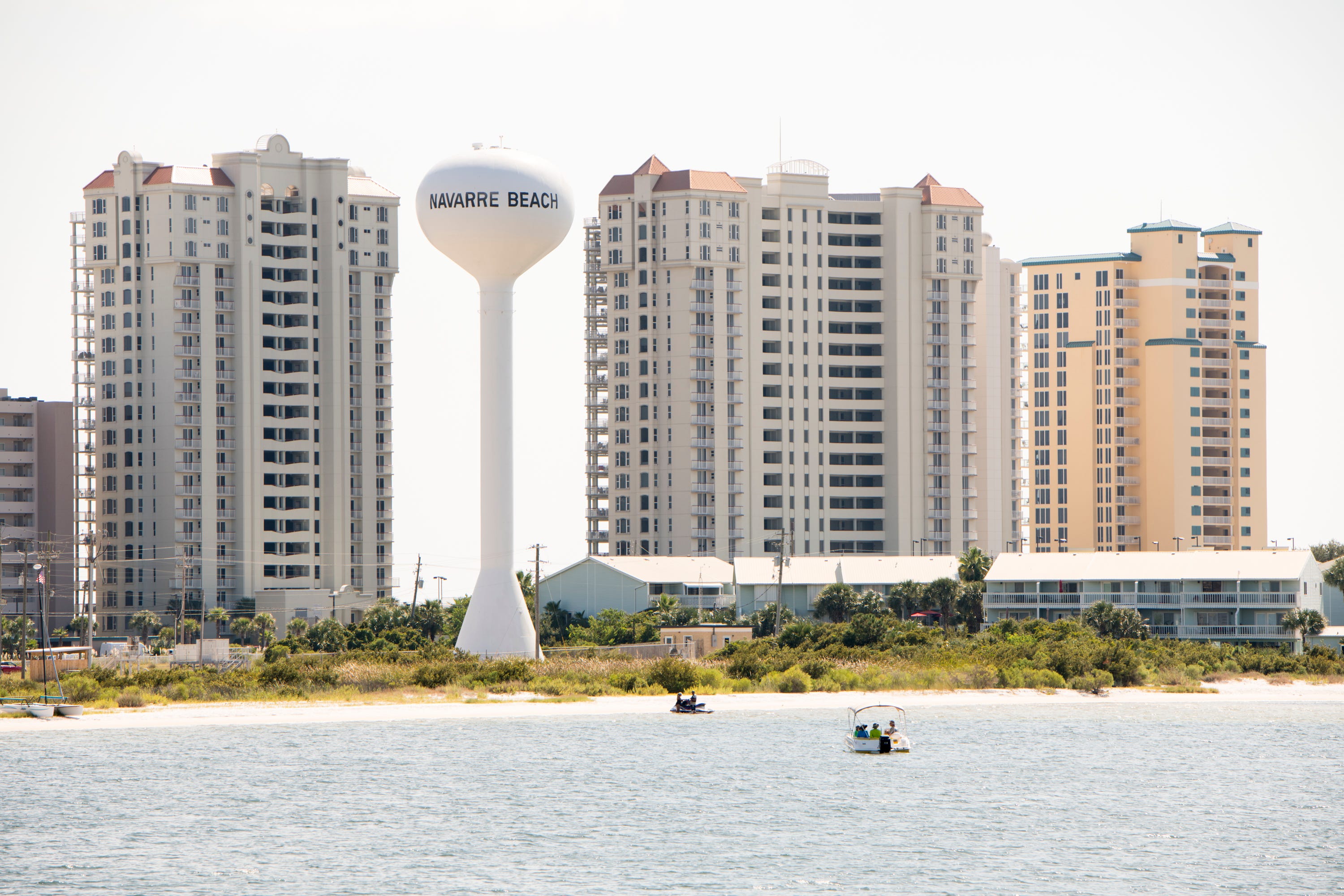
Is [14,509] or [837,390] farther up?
[837,390]

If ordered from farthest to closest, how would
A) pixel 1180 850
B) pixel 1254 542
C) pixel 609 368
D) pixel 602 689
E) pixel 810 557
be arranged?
pixel 1254 542, pixel 609 368, pixel 810 557, pixel 602 689, pixel 1180 850

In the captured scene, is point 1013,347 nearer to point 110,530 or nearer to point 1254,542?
point 1254,542

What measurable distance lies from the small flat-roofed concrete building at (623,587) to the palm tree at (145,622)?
3457 centimetres

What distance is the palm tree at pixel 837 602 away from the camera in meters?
119

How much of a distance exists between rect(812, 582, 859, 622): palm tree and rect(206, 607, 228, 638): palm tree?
1875 inches

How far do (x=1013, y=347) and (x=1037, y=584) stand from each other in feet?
239

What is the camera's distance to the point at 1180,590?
353ft

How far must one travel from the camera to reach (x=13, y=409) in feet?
477

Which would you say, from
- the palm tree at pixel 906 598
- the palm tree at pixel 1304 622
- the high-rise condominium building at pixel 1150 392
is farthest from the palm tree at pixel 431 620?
the high-rise condominium building at pixel 1150 392

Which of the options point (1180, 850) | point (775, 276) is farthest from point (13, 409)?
point (1180, 850)

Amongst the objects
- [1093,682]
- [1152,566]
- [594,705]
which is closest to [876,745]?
[594,705]

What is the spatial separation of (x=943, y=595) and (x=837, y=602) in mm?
7572

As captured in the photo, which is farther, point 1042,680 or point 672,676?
point 1042,680

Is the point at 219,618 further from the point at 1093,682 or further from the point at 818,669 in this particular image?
the point at 1093,682
